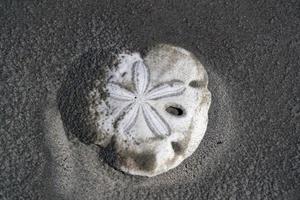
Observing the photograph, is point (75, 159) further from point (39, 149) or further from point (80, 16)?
point (80, 16)

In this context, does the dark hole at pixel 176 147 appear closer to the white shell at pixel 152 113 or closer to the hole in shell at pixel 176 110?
the white shell at pixel 152 113

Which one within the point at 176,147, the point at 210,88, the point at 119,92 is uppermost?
the point at 210,88

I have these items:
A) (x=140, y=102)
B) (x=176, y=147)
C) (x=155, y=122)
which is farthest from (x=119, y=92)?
(x=176, y=147)

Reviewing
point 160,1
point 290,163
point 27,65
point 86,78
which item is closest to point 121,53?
point 86,78

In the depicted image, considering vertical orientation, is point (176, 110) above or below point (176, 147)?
above

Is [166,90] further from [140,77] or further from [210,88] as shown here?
[210,88]

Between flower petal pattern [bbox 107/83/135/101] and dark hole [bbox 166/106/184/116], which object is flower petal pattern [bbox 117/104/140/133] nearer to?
flower petal pattern [bbox 107/83/135/101]

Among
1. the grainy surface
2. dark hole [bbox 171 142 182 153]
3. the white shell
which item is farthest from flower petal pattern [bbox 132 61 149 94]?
dark hole [bbox 171 142 182 153]
